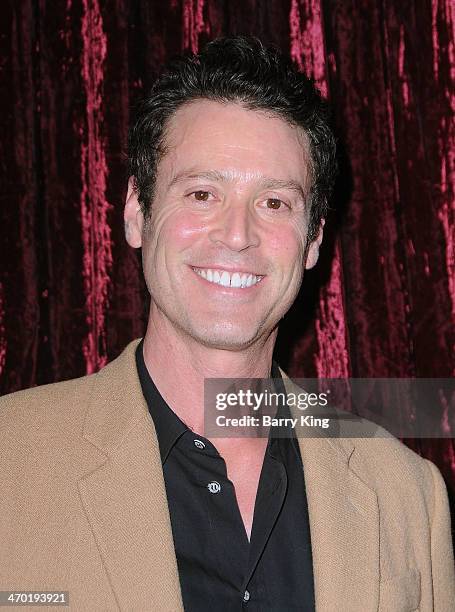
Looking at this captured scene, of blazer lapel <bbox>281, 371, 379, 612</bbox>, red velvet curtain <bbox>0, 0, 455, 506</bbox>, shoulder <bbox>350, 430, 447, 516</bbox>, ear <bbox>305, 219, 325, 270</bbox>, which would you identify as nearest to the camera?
blazer lapel <bbox>281, 371, 379, 612</bbox>

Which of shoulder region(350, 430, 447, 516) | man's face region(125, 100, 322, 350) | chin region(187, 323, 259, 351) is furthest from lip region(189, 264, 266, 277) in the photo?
shoulder region(350, 430, 447, 516)

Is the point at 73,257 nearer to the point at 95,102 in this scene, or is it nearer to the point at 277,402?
the point at 95,102

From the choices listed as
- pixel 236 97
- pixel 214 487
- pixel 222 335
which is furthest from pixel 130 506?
pixel 236 97

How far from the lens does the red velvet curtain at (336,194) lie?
2.28 metres

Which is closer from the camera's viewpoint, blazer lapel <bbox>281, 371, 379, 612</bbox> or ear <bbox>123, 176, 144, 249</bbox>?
blazer lapel <bbox>281, 371, 379, 612</bbox>

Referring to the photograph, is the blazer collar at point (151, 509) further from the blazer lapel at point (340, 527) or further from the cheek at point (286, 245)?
the cheek at point (286, 245)

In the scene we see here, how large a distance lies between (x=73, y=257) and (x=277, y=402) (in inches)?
30.1

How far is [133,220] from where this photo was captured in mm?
1923

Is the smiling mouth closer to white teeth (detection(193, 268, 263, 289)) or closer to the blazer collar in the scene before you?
white teeth (detection(193, 268, 263, 289))

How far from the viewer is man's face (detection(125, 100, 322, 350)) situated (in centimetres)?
173

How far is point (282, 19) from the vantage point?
237 centimetres

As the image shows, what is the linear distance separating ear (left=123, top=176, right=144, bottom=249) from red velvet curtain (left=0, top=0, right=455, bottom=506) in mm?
360

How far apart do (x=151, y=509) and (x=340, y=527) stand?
1.37 feet

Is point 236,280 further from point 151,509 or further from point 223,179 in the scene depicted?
point 151,509
